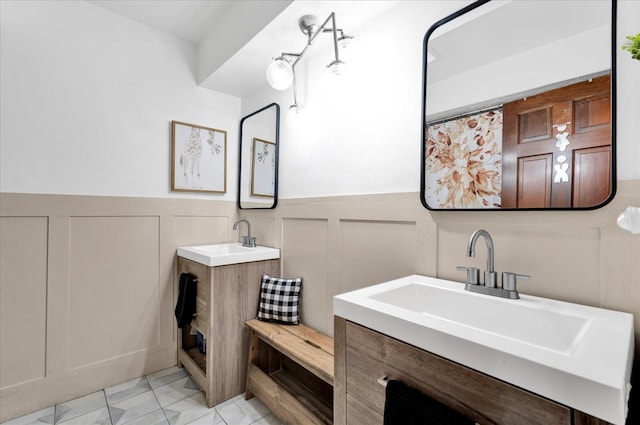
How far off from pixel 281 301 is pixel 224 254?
51 centimetres

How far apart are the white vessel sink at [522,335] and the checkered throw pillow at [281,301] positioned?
92 cm

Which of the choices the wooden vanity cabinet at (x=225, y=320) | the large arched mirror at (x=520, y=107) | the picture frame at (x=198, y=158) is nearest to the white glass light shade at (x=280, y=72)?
the large arched mirror at (x=520, y=107)

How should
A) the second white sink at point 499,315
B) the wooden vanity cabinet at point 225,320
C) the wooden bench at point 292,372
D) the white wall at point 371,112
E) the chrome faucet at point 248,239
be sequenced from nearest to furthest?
1. the second white sink at point 499,315
2. the white wall at point 371,112
3. the wooden bench at point 292,372
4. the wooden vanity cabinet at point 225,320
5. the chrome faucet at point 248,239

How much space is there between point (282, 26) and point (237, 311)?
1.82 metres

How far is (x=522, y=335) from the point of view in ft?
3.11

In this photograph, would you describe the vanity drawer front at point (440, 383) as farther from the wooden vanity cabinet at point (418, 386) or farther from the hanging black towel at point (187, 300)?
the hanging black towel at point (187, 300)

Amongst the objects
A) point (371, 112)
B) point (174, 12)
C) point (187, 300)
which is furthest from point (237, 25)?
point (187, 300)

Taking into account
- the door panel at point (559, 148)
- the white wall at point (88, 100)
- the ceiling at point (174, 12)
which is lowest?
the door panel at point (559, 148)

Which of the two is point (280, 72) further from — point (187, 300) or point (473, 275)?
point (187, 300)

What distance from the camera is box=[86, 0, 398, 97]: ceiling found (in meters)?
1.58

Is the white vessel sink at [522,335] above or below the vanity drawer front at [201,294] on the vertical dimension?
above

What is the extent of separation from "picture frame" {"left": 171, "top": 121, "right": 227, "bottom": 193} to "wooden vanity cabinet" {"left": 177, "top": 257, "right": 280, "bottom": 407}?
70 centimetres

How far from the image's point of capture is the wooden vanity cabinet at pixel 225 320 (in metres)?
1.87

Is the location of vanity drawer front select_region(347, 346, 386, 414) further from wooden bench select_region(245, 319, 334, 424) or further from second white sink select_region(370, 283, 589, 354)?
wooden bench select_region(245, 319, 334, 424)
